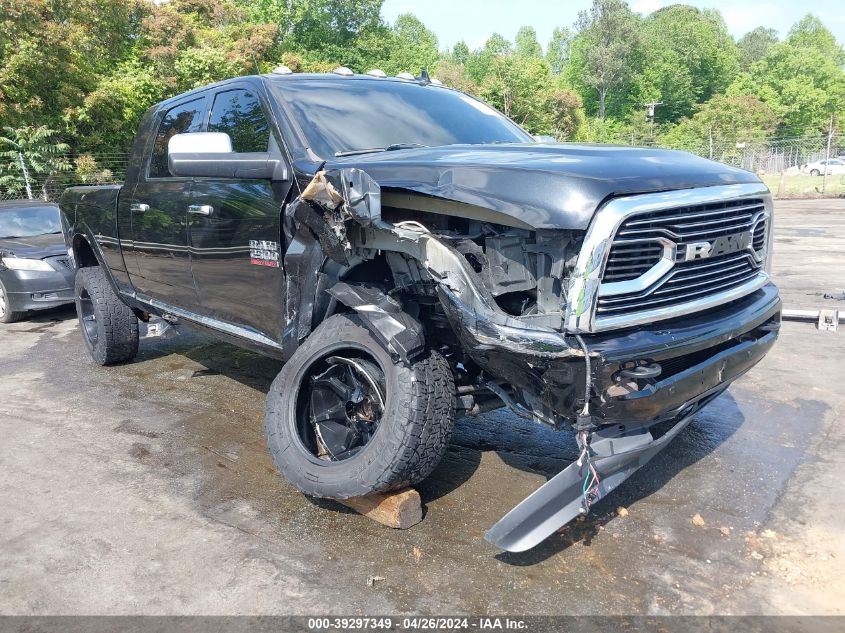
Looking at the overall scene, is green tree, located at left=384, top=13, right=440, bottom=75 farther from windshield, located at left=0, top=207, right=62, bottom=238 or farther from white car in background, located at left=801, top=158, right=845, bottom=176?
windshield, located at left=0, top=207, right=62, bottom=238

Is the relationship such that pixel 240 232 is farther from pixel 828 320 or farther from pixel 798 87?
pixel 798 87

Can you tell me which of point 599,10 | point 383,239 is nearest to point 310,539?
point 383,239

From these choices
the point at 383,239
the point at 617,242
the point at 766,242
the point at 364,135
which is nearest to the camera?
the point at 617,242

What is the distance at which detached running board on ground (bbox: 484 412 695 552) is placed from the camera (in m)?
2.51

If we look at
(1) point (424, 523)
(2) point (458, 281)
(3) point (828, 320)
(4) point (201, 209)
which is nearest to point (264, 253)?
(4) point (201, 209)

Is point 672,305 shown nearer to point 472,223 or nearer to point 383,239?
point 472,223

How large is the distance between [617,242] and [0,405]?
4.73 meters

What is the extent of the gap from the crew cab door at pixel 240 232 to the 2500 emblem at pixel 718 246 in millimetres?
1922

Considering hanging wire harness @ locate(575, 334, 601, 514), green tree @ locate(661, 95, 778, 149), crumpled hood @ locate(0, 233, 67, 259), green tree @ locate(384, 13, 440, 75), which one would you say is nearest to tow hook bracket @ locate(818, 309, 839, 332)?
hanging wire harness @ locate(575, 334, 601, 514)

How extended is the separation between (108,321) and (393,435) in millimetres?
3772

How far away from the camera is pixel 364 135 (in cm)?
364

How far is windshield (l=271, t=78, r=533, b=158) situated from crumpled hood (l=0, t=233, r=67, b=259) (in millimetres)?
5788

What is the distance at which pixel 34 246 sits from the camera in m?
8.41

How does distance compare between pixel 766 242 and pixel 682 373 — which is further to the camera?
pixel 766 242
